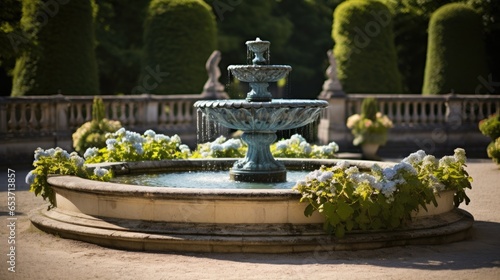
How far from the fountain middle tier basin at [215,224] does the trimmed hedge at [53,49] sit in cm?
1497

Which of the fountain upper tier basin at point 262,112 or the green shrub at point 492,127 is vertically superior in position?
the fountain upper tier basin at point 262,112

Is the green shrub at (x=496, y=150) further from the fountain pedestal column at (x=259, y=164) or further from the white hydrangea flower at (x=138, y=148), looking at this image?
the white hydrangea flower at (x=138, y=148)

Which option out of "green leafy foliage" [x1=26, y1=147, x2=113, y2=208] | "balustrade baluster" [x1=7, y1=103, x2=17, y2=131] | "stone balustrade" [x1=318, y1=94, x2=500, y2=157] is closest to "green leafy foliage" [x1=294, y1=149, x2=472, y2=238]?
"green leafy foliage" [x1=26, y1=147, x2=113, y2=208]

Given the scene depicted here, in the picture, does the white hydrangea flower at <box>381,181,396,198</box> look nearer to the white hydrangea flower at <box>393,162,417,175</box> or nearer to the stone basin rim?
the white hydrangea flower at <box>393,162,417,175</box>

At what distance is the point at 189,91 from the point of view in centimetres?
2897

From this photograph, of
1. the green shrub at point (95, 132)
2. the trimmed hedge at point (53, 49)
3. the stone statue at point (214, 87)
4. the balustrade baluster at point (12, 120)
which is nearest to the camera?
the green shrub at point (95, 132)

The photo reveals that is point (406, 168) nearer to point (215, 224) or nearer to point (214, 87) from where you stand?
point (215, 224)

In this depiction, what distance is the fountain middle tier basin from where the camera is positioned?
9445mm

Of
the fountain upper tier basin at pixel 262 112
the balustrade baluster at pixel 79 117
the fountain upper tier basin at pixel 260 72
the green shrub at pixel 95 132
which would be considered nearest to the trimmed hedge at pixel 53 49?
the balustrade baluster at pixel 79 117

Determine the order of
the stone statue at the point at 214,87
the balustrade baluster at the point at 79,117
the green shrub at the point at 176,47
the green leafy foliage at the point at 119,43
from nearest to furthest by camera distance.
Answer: the balustrade baluster at the point at 79,117 < the stone statue at the point at 214,87 < the green shrub at the point at 176,47 < the green leafy foliage at the point at 119,43

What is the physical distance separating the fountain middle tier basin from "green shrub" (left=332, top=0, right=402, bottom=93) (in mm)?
18936

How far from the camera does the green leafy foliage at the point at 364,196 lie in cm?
951

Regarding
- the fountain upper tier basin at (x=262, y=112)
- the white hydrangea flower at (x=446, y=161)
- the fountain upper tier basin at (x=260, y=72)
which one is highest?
the fountain upper tier basin at (x=260, y=72)

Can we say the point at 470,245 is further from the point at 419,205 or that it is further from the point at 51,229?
the point at 51,229
